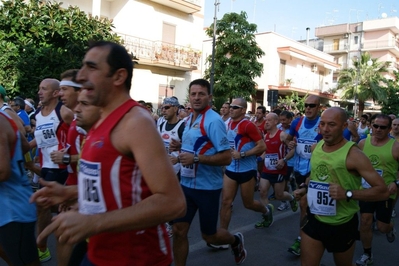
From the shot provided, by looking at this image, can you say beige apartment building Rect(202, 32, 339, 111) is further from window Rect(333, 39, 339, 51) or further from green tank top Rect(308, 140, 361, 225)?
green tank top Rect(308, 140, 361, 225)

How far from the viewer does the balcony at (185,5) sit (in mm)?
20000

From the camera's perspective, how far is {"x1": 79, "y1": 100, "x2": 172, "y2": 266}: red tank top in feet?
5.67

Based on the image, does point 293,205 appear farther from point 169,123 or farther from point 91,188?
point 91,188

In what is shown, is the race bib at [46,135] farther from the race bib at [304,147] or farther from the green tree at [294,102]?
the green tree at [294,102]

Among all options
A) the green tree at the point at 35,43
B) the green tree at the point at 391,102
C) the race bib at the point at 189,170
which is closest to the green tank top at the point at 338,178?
the race bib at the point at 189,170

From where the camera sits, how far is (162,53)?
19.9 m

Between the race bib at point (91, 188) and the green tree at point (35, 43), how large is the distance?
11.3 metres

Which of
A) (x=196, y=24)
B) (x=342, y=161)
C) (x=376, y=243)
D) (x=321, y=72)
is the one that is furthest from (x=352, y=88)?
(x=342, y=161)

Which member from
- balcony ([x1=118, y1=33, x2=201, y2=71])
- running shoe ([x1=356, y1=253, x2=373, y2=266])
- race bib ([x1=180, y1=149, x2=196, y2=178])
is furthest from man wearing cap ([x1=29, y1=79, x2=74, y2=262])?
balcony ([x1=118, y1=33, x2=201, y2=71])

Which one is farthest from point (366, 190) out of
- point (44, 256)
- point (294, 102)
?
point (294, 102)

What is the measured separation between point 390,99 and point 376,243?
31948 millimetres

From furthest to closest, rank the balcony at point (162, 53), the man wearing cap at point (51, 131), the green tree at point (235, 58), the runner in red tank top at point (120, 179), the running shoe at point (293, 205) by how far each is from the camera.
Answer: the green tree at point (235, 58)
the balcony at point (162, 53)
the running shoe at point (293, 205)
the man wearing cap at point (51, 131)
the runner in red tank top at point (120, 179)

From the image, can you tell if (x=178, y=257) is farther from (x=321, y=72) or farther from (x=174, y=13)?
(x=321, y=72)

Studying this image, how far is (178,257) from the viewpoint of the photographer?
12.5 ft
